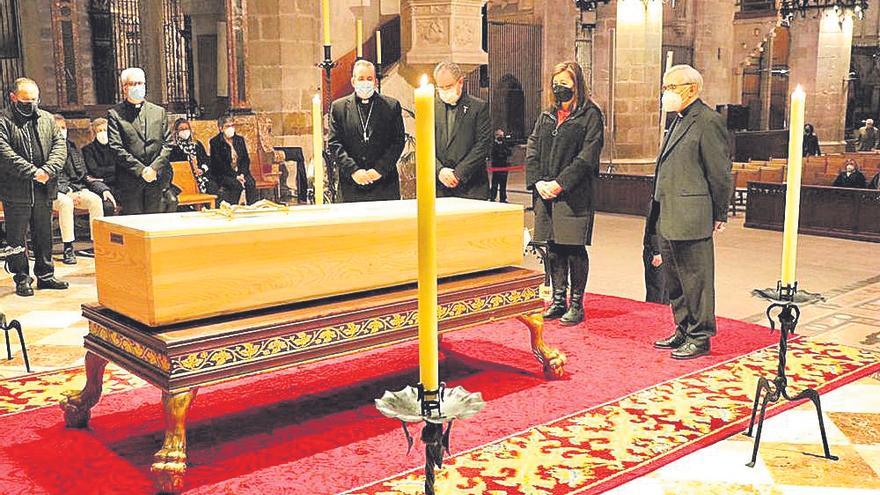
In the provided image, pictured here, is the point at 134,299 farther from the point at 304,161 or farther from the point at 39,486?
the point at 304,161

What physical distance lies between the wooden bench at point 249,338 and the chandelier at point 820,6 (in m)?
17.6

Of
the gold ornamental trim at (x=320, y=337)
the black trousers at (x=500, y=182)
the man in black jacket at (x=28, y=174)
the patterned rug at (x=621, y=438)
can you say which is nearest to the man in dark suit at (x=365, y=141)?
the gold ornamental trim at (x=320, y=337)

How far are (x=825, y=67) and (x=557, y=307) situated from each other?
18.1 m

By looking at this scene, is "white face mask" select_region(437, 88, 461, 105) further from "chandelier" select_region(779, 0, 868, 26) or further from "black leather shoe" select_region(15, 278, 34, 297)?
"chandelier" select_region(779, 0, 868, 26)

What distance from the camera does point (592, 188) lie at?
5.48m

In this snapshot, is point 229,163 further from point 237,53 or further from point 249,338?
point 249,338

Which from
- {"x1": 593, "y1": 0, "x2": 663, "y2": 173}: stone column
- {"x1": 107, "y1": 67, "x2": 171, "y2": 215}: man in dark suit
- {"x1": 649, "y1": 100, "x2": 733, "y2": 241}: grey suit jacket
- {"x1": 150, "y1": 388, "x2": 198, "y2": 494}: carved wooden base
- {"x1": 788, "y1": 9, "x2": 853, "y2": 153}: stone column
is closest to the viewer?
{"x1": 150, "y1": 388, "x2": 198, "y2": 494}: carved wooden base

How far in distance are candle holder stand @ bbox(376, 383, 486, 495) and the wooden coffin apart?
1.58 m

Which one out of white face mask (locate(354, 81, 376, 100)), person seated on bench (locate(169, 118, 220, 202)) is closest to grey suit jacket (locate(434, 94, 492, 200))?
white face mask (locate(354, 81, 376, 100))

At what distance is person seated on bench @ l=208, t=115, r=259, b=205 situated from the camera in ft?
31.1

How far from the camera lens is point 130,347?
3367 millimetres

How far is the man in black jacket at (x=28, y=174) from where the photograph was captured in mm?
6652

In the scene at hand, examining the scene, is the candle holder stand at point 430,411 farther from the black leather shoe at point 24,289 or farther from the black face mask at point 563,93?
the black leather shoe at point 24,289

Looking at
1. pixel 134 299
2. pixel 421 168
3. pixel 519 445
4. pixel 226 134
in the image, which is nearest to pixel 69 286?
pixel 226 134
